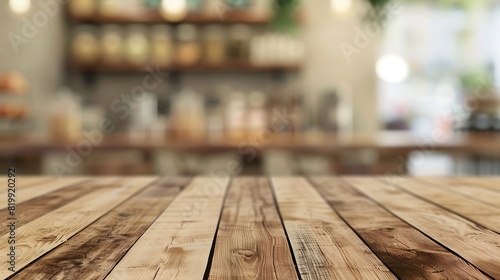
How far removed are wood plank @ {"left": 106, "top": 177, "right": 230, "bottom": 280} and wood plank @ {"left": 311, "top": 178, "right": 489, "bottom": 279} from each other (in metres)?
0.25

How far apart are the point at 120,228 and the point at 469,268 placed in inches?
22.4

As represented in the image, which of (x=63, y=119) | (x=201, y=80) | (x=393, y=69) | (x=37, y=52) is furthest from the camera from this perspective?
(x=393, y=69)

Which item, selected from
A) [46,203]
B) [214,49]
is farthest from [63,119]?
[46,203]

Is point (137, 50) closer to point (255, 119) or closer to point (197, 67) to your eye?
point (197, 67)

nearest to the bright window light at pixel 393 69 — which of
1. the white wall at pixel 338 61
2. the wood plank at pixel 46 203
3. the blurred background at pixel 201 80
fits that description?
the blurred background at pixel 201 80

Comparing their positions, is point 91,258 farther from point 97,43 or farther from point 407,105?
point 407,105

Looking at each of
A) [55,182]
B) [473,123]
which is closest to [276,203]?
[55,182]

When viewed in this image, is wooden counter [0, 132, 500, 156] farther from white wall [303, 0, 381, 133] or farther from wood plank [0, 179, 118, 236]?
white wall [303, 0, 381, 133]

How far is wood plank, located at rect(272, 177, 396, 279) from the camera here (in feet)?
2.31

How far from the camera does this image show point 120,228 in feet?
3.24

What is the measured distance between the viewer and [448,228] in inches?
39.6

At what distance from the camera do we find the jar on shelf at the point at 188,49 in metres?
4.51

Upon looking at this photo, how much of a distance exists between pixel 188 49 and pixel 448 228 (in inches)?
146

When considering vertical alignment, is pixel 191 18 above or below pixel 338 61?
above
